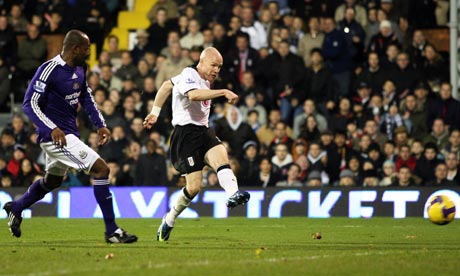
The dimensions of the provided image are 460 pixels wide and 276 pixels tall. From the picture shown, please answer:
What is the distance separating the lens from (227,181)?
Result: 40.3 ft

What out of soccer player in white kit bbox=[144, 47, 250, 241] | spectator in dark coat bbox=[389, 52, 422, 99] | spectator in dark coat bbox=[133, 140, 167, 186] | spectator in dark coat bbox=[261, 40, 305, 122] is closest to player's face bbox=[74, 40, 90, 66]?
soccer player in white kit bbox=[144, 47, 250, 241]

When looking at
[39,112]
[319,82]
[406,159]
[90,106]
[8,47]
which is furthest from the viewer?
[8,47]

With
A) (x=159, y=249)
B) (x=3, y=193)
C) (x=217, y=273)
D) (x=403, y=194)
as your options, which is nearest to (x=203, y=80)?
(x=159, y=249)

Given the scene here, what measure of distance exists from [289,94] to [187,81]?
974 centimetres

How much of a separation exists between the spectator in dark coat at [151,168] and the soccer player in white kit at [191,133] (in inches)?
315

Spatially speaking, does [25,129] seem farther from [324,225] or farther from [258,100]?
[324,225]

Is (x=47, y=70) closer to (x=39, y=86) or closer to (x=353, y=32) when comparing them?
(x=39, y=86)

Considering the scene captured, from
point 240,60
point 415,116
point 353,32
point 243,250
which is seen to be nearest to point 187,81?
point 243,250

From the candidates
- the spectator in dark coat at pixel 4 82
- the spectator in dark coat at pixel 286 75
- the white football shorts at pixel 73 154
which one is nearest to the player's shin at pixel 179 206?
the white football shorts at pixel 73 154

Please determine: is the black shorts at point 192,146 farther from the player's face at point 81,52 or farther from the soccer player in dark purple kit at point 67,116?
the player's face at point 81,52

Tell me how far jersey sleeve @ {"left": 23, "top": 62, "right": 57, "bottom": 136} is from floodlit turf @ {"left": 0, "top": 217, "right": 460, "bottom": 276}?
137cm

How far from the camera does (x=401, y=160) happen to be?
65.7ft

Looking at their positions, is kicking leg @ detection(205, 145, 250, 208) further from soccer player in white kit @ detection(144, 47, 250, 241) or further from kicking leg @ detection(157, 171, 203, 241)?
kicking leg @ detection(157, 171, 203, 241)

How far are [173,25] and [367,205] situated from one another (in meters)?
7.35
